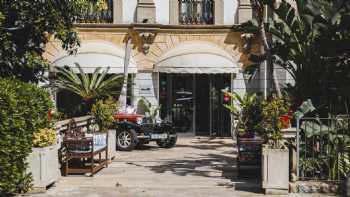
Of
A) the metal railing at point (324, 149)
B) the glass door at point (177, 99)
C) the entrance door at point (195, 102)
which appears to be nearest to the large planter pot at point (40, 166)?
the metal railing at point (324, 149)

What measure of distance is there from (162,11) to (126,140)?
23.0 ft

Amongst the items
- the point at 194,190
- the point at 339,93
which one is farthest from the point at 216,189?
the point at 339,93

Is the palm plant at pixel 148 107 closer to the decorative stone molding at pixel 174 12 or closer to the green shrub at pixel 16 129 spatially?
the decorative stone molding at pixel 174 12

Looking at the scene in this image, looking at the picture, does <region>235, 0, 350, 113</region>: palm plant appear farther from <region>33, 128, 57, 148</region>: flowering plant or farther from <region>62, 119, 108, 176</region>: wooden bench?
<region>33, 128, 57, 148</region>: flowering plant

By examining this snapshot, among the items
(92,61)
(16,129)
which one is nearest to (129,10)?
(92,61)

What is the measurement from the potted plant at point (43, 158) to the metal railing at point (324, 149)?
4.41 meters

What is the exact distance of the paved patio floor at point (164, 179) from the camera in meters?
10.8

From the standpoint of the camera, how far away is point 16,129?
980 cm

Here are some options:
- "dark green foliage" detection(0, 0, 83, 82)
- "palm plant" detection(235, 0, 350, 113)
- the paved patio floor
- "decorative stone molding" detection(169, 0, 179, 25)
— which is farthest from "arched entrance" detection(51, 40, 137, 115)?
"palm plant" detection(235, 0, 350, 113)

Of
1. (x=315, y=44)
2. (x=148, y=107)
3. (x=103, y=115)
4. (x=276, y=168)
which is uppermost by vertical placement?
(x=315, y=44)

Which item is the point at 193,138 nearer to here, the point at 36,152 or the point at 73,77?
the point at 73,77

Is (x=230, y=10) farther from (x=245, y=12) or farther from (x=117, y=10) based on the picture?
(x=117, y=10)

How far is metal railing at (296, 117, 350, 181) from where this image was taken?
36.1 ft

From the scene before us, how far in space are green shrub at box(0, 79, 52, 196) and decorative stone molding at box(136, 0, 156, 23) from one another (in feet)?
39.7
